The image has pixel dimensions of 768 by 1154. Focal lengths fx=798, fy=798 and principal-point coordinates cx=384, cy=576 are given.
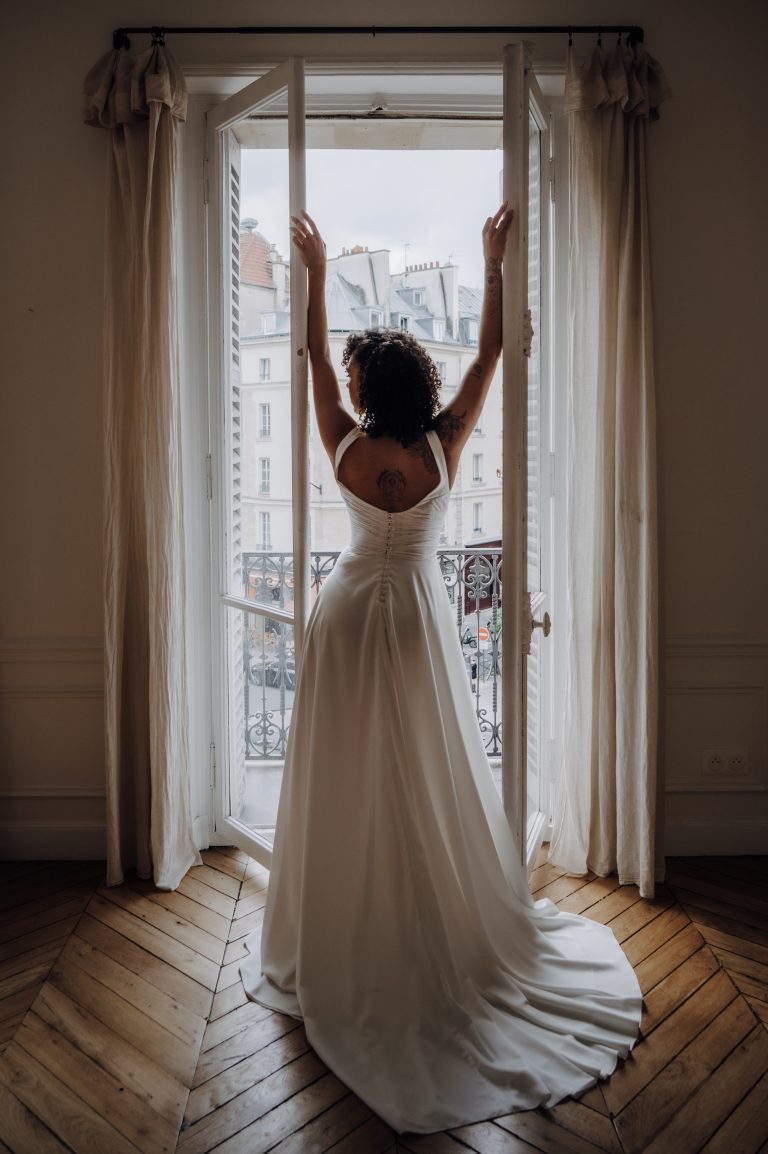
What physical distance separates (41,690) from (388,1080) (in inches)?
66.7

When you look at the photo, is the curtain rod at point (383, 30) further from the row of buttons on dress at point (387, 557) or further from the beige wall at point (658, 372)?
the row of buttons on dress at point (387, 557)

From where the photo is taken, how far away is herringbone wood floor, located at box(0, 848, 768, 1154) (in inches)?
58.7

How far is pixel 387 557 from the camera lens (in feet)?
6.36

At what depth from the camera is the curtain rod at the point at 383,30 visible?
238cm

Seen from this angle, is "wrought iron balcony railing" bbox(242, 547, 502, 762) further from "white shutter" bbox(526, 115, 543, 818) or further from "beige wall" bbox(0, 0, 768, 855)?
"beige wall" bbox(0, 0, 768, 855)

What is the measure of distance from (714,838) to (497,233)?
2040 millimetres

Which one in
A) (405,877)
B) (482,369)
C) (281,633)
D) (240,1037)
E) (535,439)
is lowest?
(240,1037)

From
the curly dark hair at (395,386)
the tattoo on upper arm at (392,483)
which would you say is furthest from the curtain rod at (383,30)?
the tattoo on upper arm at (392,483)

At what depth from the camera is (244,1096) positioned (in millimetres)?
1606

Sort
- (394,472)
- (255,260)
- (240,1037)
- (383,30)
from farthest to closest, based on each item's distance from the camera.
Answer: (255,260), (383,30), (394,472), (240,1037)

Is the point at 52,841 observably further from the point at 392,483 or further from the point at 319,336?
the point at 319,336

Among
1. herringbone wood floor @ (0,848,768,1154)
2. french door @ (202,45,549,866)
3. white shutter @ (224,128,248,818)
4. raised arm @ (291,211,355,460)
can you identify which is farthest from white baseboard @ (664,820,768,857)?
raised arm @ (291,211,355,460)

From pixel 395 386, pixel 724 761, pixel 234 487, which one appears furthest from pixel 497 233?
pixel 724 761

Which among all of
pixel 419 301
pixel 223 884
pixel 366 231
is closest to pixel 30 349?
pixel 366 231
